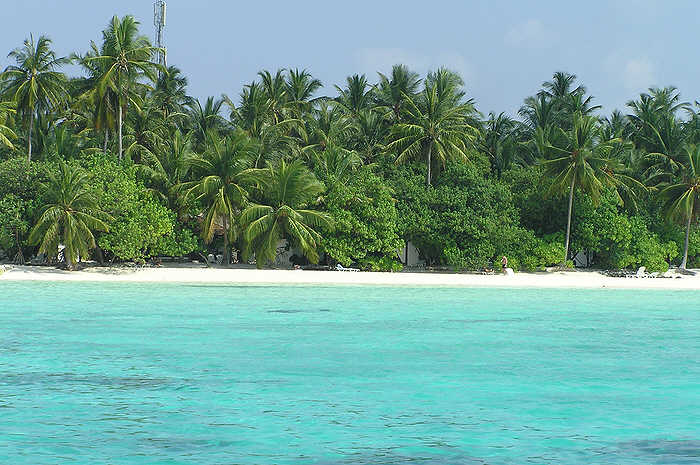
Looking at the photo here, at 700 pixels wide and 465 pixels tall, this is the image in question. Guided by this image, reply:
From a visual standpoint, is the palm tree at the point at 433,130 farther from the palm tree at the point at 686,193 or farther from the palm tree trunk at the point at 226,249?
the palm tree at the point at 686,193

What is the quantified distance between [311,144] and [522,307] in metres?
20.3

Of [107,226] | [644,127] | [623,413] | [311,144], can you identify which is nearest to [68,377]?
[623,413]

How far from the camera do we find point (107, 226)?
31.4m

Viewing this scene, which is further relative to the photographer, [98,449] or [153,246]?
[153,246]

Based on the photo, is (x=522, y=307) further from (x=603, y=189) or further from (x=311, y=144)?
(x=311, y=144)

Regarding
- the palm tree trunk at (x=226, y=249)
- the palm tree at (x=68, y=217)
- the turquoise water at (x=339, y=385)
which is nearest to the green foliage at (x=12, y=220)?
the palm tree at (x=68, y=217)

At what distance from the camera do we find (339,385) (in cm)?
1261

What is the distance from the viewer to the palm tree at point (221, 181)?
3353 cm

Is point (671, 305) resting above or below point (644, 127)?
below

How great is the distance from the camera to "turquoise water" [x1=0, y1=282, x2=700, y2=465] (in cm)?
900

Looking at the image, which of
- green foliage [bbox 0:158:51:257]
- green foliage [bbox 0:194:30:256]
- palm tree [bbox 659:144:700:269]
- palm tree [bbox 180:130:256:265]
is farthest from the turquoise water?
palm tree [bbox 659:144:700:269]

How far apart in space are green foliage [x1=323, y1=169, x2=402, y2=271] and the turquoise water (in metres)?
10.7

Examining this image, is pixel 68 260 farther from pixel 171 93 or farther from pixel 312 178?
pixel 171 93

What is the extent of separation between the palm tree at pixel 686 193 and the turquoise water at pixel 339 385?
17971mm
